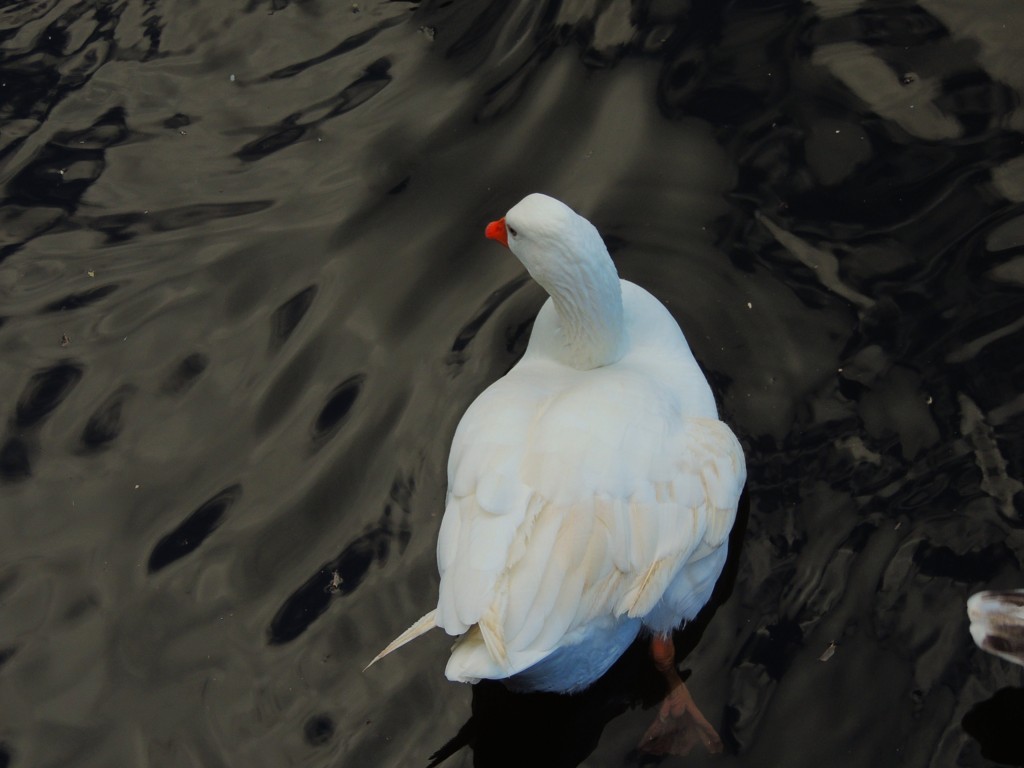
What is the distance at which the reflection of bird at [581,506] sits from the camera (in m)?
3.45

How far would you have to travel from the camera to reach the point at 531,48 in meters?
6.09

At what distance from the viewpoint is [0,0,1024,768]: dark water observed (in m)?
4.07

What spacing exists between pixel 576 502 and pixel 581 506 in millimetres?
20

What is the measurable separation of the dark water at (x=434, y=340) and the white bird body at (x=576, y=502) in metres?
0.49

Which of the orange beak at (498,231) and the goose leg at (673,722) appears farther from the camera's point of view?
the orange beak at (498,231)

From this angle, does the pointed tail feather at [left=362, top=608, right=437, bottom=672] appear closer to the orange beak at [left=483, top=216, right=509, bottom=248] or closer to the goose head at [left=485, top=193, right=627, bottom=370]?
the goose head at [left=485, top=193, right=627, bottom=370]

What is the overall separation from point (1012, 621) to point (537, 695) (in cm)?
164

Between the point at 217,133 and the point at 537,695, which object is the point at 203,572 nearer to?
the point at 537,695

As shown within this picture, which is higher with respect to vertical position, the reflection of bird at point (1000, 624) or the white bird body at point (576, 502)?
the white bird body at point (576, 502)

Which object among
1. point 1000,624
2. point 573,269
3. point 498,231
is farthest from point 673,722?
point 498,231

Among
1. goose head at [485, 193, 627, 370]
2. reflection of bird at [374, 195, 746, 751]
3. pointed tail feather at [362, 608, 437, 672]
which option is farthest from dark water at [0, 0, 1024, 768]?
goose head at [485, 193, 627, 370]

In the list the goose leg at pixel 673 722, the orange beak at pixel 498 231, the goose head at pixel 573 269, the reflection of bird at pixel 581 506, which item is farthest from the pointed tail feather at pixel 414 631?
the orange beak at pixel 498 231

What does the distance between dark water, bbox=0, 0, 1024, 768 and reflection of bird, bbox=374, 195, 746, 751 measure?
0.42 m

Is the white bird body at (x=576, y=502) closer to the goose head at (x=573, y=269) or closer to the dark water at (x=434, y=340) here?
the goose head at (x=573, y=269)
